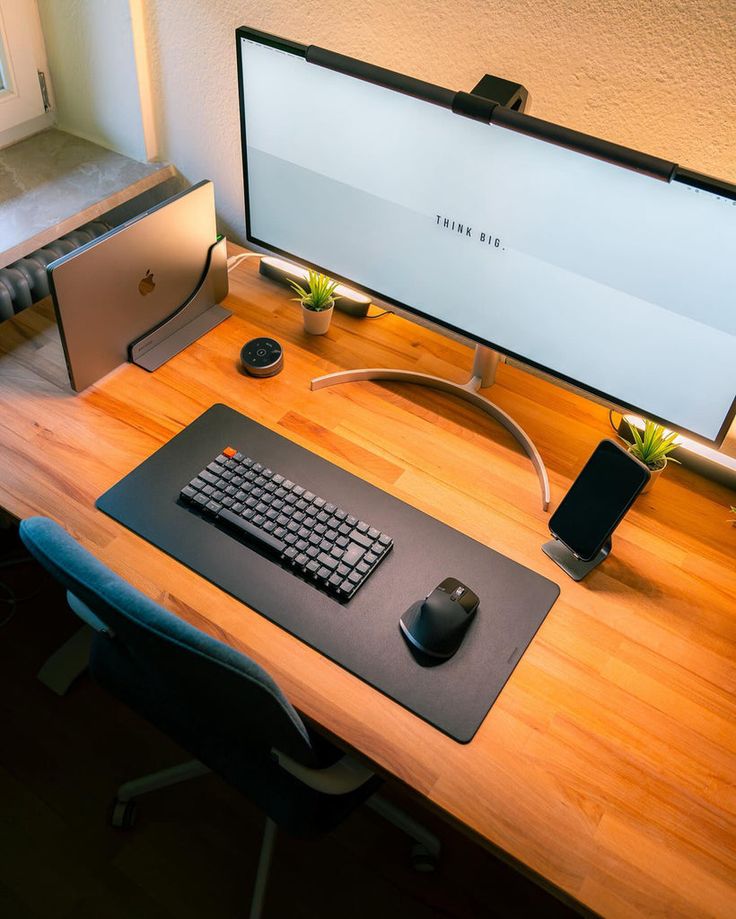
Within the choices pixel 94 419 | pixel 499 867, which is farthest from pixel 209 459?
pixel 499 867

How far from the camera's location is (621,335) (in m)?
1.28

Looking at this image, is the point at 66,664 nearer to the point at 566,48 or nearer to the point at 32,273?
the point at 32,273

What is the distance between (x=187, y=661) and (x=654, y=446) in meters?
0.81

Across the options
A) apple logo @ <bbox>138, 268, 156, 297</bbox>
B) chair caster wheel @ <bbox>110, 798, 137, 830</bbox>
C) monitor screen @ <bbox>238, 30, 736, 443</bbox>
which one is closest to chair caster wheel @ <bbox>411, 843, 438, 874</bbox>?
chair caster wheel @ <bbox>110, 798, 137, 830</bbox>

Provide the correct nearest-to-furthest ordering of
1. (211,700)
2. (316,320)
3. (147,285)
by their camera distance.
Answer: (211,700) < (147,285) < (316,320)

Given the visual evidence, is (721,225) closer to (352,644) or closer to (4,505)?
(352,644)

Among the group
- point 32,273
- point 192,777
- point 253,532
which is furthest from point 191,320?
point 192,777

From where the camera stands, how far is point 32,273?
5.63 ft

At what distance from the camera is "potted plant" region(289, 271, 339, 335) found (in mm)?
1600

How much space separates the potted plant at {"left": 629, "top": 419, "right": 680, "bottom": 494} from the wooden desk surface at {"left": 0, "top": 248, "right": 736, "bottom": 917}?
0.06 metres

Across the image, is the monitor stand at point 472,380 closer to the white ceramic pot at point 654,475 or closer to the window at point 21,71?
the white ceramic pot at point 654,475

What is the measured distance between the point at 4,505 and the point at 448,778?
743mm

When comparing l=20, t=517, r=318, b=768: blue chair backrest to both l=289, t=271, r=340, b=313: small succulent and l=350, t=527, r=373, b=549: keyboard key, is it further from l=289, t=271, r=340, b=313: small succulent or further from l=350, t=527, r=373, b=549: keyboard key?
l=289, t=271, r=340, b=313: small succulent

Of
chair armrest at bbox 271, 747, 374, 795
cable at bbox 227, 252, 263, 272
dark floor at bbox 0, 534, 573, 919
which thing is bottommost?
dark floor at bbox 0, 534, 573, 919
